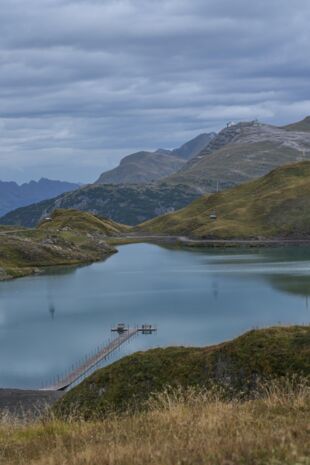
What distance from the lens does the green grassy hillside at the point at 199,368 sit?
3222 centimetres

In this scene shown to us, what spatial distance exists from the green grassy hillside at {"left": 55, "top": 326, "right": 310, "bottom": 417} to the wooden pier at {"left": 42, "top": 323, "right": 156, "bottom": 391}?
30.4m

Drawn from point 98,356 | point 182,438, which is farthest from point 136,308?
point 182,438

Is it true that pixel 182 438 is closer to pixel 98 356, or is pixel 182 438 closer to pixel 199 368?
pixel 199 368

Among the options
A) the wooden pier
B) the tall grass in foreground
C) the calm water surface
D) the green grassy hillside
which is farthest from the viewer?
the calm water surface

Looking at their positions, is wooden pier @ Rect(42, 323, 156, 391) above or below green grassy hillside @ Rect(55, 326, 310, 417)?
below

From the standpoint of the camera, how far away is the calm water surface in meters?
85.1

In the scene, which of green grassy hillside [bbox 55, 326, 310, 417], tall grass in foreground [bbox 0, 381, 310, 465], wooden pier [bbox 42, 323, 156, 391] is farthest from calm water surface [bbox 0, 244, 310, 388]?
tall grass in foreground [bbox 0, 381, 310, 465]

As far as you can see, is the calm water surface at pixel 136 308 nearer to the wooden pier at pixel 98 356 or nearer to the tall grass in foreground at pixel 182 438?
the wooden pier at pixel 98 356

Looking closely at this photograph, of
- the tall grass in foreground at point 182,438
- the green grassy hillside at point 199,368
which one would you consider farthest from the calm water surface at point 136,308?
the tall grass in foreground at point 182,438

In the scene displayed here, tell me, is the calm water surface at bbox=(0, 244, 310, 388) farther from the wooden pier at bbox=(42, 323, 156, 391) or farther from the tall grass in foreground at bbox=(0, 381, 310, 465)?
the tall grass in foreground at bbox=(0, 381, 310, 465)

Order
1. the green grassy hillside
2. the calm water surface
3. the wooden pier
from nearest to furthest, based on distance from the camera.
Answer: the green grassy hillside
the wooden pier
the calm water surface

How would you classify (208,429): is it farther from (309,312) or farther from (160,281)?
(160,281)

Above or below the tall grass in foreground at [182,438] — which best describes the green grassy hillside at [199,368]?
below

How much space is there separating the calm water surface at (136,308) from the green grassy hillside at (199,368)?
3369 cm
